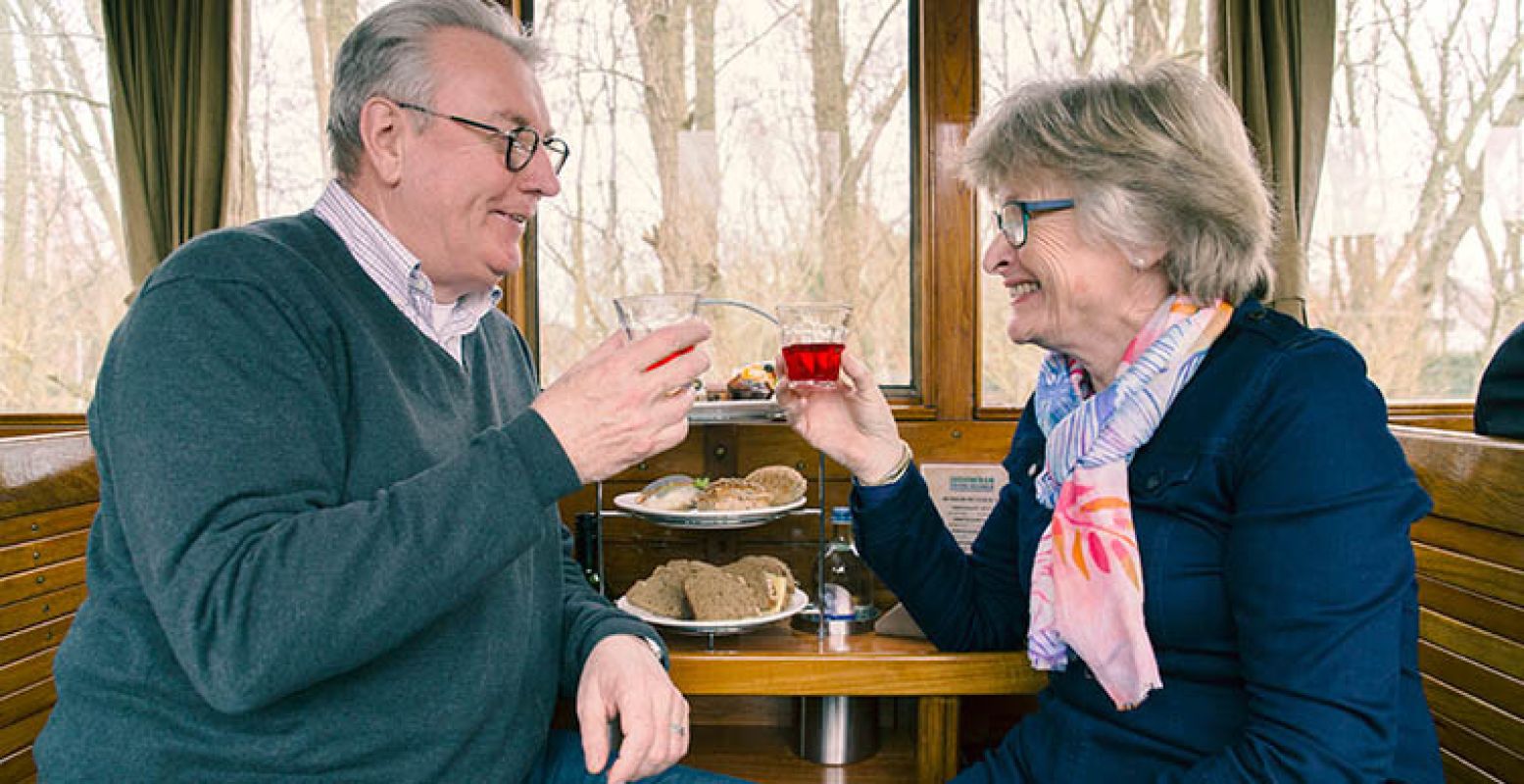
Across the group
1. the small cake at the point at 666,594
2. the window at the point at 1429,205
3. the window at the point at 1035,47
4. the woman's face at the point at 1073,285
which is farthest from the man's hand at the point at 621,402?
the window at the point at 1429,205

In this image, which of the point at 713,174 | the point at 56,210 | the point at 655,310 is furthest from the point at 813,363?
the point at 56,210

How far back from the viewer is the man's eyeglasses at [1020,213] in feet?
4.45

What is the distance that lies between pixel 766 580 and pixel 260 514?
1302 millimetres

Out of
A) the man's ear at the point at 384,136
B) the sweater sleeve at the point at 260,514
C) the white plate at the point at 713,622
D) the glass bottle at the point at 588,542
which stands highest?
the man's ear at the point at 384,136

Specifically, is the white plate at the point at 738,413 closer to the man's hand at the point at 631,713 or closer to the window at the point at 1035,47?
the man's hand at the point at 631,713

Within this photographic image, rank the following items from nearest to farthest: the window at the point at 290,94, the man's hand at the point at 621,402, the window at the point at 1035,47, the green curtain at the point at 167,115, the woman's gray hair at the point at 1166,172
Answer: the man's hand at the point at 621,402 → the woman's gray hair at the point at 1166,172 → the window at the point at 1035,47 → the green curtain at the point at 167,115 → the window at the point at 290,94

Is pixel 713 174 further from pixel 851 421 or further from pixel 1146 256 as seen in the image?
pixel 1146 256

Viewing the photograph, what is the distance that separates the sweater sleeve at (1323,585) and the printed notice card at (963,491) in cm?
145

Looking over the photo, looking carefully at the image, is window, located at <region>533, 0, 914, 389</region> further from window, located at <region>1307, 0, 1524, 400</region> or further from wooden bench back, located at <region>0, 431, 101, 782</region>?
window, located at <region>1307, 0, 1524, 400</region>

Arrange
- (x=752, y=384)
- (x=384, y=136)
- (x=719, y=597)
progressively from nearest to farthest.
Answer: (x=384, y=136) → (x=719, y=597) → (x=752, y=384)

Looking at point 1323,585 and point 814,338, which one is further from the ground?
point 814,338

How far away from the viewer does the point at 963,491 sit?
8.61ft

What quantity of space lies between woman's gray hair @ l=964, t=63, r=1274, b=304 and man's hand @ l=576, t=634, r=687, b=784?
0.88m

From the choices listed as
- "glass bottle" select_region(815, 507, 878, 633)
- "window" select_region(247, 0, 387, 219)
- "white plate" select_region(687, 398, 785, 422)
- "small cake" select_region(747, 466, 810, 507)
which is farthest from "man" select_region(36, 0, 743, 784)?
"window" select_region(247, 0, 387, 219)
